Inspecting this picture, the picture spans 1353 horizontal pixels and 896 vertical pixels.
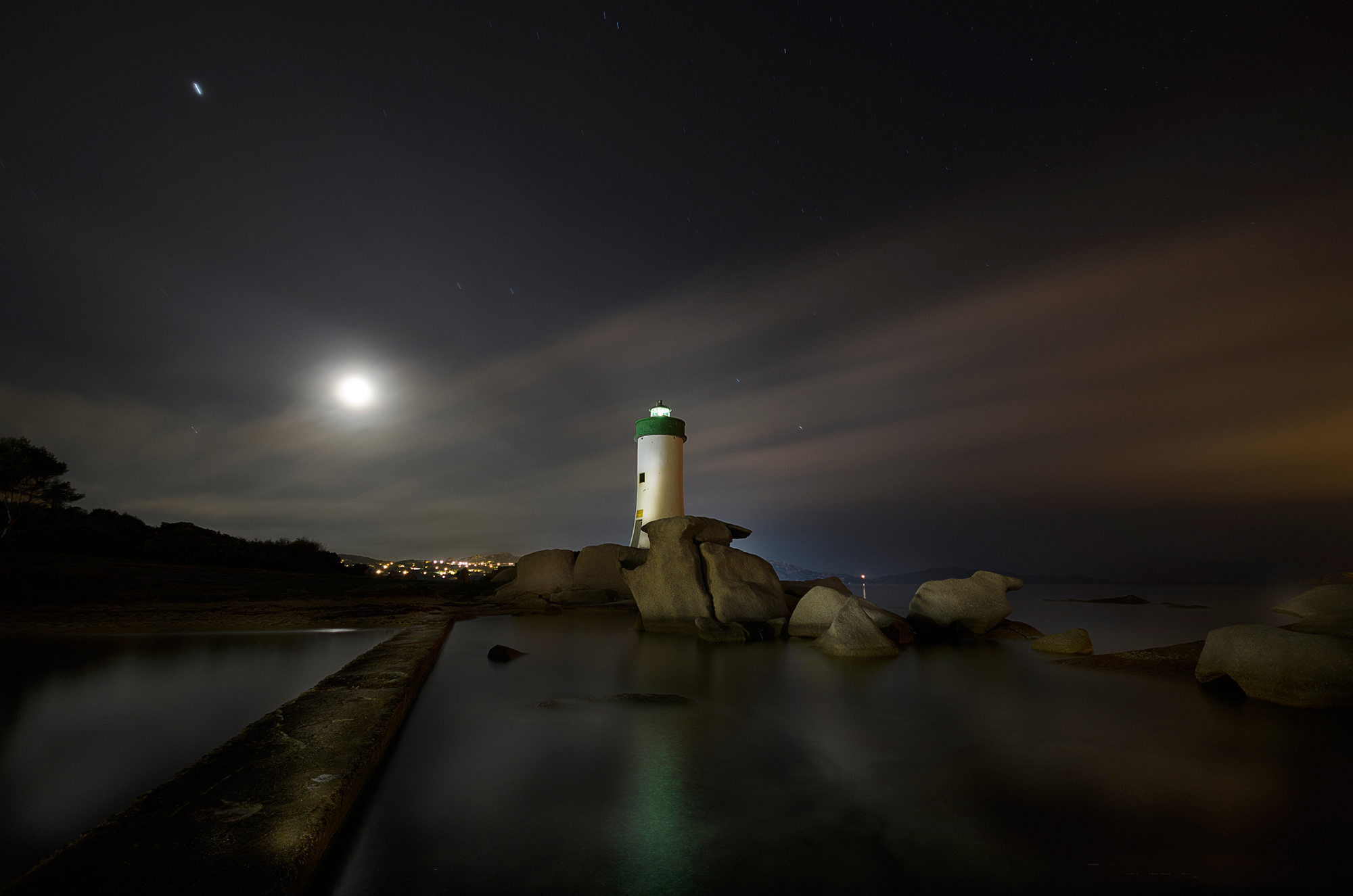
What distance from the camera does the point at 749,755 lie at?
5.27m


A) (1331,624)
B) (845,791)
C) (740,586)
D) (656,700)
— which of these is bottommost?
(845,791)

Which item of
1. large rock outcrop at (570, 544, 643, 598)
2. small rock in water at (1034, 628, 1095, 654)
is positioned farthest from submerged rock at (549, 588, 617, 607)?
small rock in water at (1034, 628, 1095, 654)

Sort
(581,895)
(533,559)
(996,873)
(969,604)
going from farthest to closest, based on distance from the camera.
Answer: (533,559) < (969,604) < (996,873) < (581,895)

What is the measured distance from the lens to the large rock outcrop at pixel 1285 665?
6.50 metres

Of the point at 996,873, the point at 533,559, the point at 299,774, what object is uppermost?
the point at 533,559

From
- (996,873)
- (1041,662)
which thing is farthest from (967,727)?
(1041,662)

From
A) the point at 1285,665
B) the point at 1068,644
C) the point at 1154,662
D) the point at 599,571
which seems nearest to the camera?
the point at 1285,665

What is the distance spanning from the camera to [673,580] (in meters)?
15.4

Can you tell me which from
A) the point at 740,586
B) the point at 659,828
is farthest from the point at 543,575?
the point at 659,828

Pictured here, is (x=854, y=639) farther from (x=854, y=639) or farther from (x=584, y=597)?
(x=584, y=597)

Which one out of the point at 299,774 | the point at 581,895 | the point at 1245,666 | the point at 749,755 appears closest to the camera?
the point at 581,895

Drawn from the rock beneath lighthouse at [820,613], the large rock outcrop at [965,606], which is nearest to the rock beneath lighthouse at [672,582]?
the rock beneath lighthouse at [820,613]

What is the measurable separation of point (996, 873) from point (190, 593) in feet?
71.6

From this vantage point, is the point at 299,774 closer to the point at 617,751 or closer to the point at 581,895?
the point at 581,895
